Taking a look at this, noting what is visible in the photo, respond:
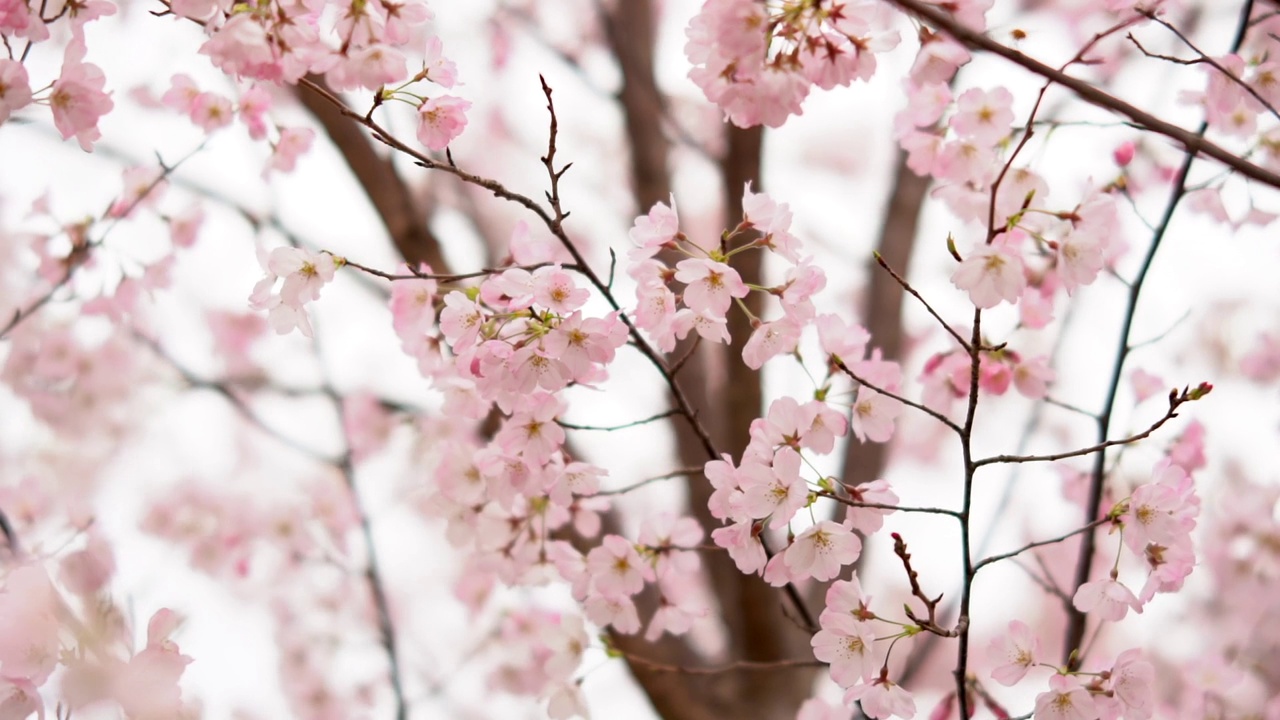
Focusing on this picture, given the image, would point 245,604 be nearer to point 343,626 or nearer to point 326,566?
point 343,626

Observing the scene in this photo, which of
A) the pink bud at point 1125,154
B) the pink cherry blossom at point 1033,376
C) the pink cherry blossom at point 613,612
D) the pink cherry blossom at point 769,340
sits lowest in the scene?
the pink cherry blossom at point 613,612

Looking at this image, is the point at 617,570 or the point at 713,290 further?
the point at 617,570

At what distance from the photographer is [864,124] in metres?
5.62

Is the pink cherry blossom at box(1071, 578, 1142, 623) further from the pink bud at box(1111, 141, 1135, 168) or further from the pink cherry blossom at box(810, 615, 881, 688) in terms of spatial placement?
the pink bud at box(1111, 141, 1135, 168)

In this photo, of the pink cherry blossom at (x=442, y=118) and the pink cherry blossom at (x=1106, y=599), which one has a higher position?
the pink cherry blossom at (x=442, y=118)

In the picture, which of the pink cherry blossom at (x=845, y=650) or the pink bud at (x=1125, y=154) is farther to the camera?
the pink bud at (x=1125, y=154)

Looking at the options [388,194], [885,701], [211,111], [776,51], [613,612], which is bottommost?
[885,701]

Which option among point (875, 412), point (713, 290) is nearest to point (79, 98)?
point (713, 290)

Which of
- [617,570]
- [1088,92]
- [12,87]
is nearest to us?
[1088,92]

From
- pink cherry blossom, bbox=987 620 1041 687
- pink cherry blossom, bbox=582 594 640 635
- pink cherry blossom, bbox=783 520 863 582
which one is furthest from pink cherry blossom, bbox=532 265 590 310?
pink cherry blossom, bbox=987 620 1041 687

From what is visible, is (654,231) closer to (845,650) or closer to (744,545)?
(744,545)

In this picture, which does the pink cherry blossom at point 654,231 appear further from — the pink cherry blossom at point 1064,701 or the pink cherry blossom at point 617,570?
the pink cherry blossom at point 1064,701

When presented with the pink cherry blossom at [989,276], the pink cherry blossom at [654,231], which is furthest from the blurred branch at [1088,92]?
the pink cherry blossom at [654,231]

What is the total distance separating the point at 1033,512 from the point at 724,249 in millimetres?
3145
